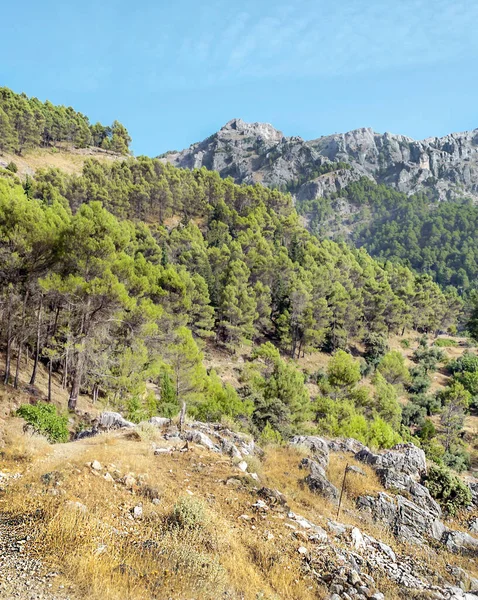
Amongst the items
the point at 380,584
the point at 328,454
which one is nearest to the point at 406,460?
the point at 328,454

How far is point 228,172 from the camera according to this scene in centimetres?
19512

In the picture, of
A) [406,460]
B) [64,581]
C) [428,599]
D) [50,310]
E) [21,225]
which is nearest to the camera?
[64,581]

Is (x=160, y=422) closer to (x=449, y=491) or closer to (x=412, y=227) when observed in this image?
(x=449, y=491)

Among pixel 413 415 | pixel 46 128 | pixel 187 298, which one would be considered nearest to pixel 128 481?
pixel 187 298

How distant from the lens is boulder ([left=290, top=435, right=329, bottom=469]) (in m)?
11.5

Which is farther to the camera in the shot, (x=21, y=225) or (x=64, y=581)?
(x=21, y=225)

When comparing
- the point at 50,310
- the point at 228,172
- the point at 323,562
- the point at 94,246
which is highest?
the point at 228,172

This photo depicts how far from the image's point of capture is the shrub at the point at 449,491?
10.4m

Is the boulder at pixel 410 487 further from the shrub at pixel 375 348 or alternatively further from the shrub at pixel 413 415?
the shrub at pixel 375 348

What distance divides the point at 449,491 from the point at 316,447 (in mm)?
4085

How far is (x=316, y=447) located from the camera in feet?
40.7

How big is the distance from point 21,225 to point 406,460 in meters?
17.4

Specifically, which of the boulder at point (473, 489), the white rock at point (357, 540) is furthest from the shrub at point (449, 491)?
the white rock at point (357, 540)

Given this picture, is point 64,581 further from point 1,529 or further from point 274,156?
point 274,156
